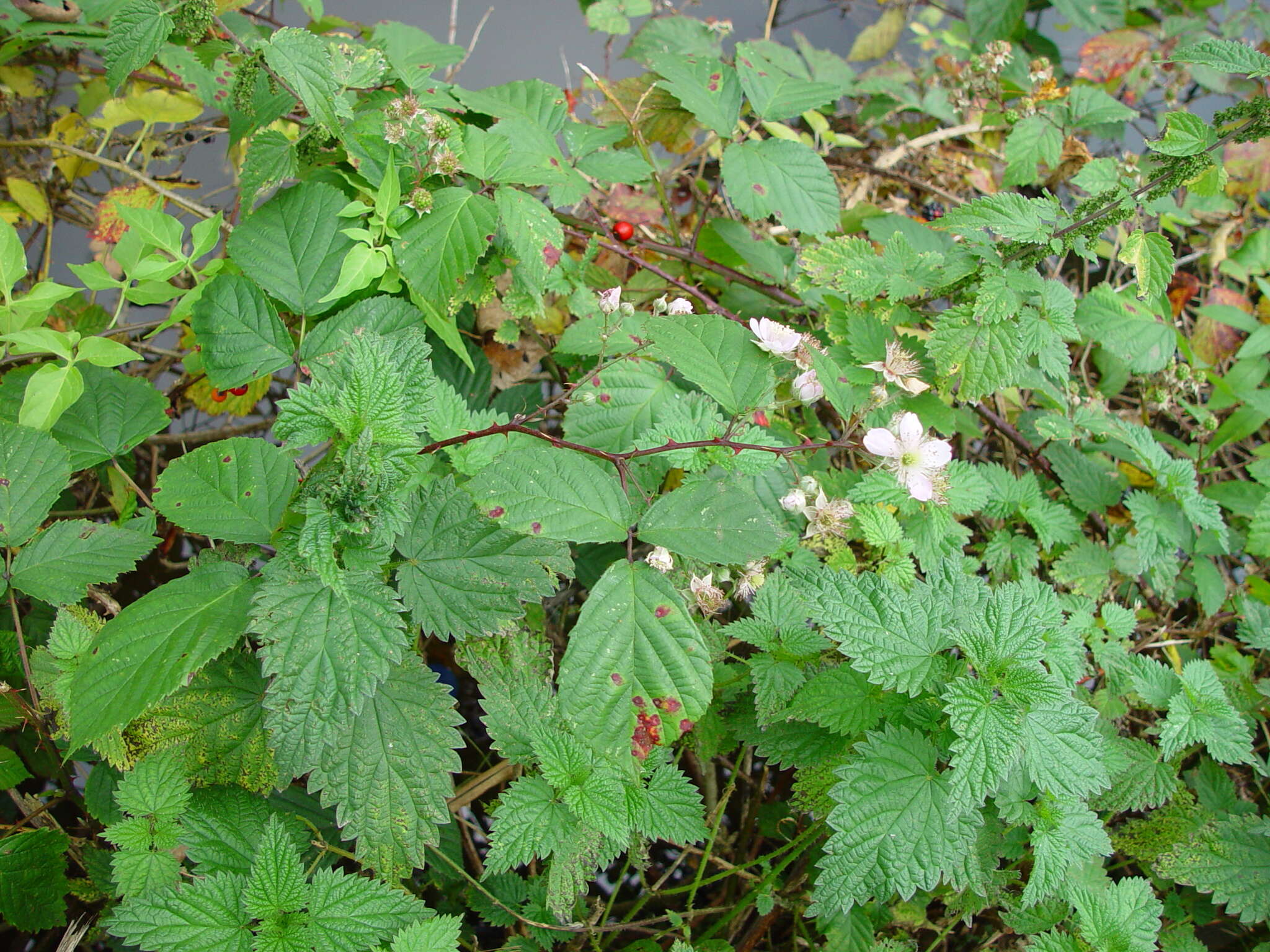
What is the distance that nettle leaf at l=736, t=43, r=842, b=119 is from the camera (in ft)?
5.19

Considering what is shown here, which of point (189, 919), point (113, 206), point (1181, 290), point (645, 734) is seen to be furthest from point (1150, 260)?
point (113, 206)

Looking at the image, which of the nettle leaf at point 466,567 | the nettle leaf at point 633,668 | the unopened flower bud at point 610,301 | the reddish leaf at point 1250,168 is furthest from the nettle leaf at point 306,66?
the reddish leaf at point 1250,168

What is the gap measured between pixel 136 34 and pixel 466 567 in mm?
958

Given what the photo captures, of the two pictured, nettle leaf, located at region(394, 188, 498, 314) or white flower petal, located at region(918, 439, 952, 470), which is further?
nettle leaf, located at region(394, 188, 498, 314)

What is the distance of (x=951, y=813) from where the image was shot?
0.98 meters

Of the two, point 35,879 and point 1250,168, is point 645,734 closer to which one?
point 35,879

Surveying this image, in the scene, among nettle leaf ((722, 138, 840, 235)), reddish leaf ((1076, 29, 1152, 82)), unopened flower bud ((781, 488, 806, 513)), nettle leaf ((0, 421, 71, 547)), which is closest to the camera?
nettle leaf ((0, 421, 71, 547))

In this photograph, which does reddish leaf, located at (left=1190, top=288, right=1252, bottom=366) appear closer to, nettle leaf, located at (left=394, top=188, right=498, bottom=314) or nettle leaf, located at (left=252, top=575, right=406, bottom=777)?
nettle leaf, located at (left=394, top=188, right=498, bottom=314)

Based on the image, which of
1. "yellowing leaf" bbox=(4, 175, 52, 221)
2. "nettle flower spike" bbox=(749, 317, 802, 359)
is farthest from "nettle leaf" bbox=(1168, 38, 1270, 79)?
"yellowing leaf" bbox=(4, 175, 52, 221)

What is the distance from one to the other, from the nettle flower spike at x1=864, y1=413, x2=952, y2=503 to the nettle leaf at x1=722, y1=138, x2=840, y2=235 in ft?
1.92

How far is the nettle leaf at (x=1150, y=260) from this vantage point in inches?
49.1

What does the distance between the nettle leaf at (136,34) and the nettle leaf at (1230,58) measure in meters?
1.47

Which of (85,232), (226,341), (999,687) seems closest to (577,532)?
(999,687)

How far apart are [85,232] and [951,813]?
99.3 inches
